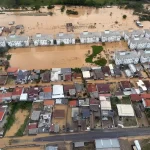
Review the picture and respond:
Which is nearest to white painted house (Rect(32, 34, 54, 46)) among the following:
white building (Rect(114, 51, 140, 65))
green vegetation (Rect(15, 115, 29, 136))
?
white building (Rect(114, 51, 140, 65))

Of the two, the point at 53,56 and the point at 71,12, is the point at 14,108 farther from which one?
the point at 71,12

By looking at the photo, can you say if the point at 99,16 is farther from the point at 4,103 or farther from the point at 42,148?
the point at 42,148

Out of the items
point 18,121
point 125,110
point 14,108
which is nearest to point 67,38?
point 14,108

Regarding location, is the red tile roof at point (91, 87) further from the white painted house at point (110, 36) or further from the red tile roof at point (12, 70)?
the white painted house at point (110, 36)

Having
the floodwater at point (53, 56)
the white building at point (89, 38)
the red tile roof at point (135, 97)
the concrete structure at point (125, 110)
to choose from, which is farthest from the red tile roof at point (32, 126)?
the white building at point (89, 38)

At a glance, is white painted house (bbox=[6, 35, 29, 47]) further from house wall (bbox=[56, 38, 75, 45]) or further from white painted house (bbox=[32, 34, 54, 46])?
house wall (bbox=[56, 38, 75, 45])
